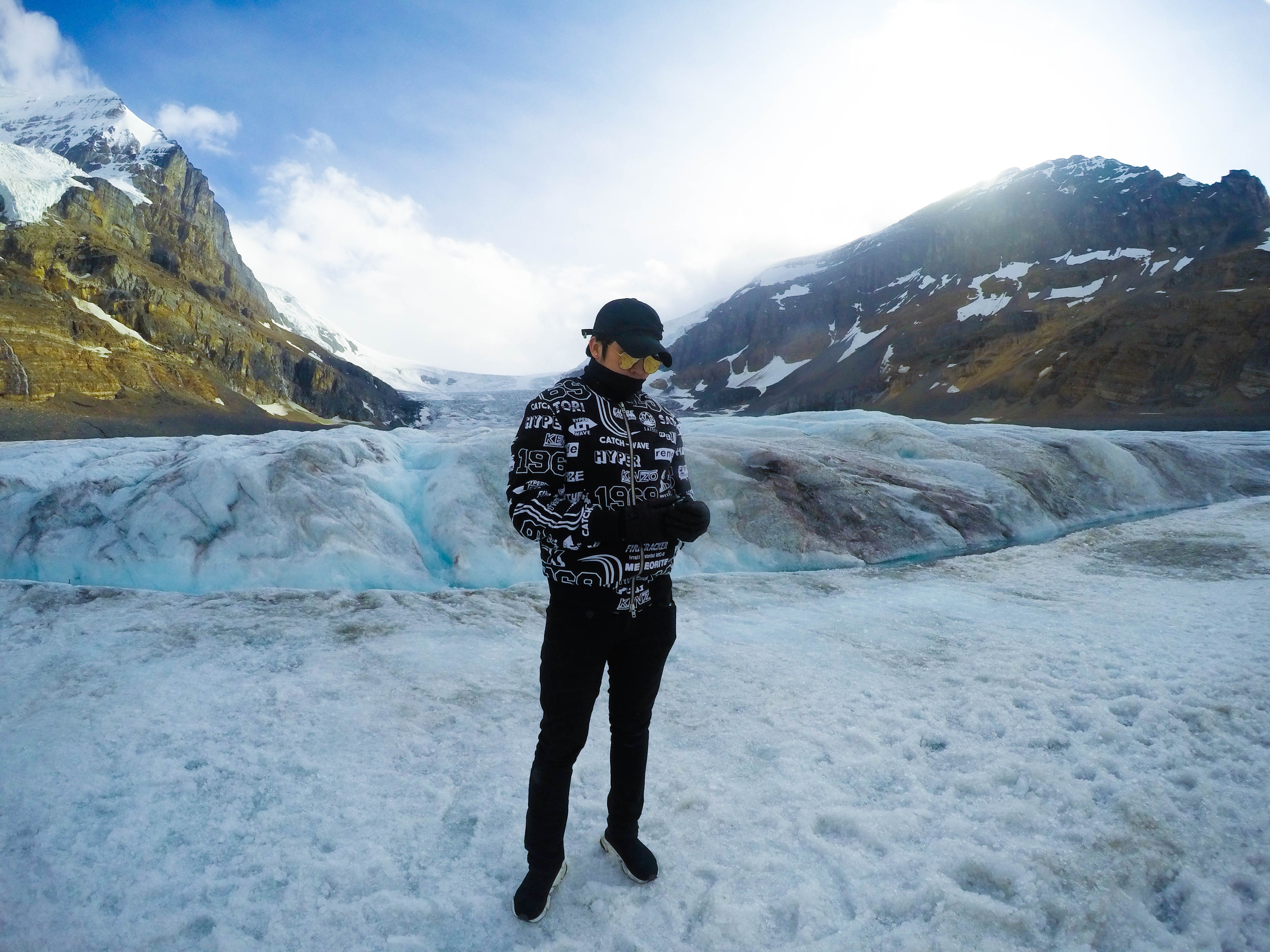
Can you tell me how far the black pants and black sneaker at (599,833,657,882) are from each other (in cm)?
9

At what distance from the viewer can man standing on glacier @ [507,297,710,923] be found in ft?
8.36

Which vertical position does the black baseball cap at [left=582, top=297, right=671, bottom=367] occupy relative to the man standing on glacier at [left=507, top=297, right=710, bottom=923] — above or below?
above

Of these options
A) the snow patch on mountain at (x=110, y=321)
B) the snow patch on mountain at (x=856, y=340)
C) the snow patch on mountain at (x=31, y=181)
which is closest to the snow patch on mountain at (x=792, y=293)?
the snow patch on mountain at (x=856, y=340)

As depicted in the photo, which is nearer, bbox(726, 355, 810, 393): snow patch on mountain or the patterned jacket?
the patterned jacket

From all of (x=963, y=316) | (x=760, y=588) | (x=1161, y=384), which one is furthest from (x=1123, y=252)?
(x=760, y=588)

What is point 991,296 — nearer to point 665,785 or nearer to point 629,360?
point 665,785

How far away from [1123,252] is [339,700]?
119 meters

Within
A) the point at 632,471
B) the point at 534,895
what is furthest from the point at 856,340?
the point at 534,895

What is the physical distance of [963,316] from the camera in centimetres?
9156

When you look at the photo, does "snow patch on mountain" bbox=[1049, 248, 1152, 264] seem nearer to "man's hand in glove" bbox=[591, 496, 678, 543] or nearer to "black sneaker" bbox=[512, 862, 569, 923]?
"man's hand in glove" bbox=[591, 496, 678, 543]

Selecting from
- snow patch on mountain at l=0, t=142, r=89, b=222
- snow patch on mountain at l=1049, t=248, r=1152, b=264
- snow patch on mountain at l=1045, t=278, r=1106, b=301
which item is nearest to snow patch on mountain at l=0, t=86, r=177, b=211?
snow patch on mountain at l=0, t=142, r=89, b=222

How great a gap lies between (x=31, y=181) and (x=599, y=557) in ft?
347

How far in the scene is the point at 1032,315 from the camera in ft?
255

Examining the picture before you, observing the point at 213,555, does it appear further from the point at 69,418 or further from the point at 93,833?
the point at 69,418
